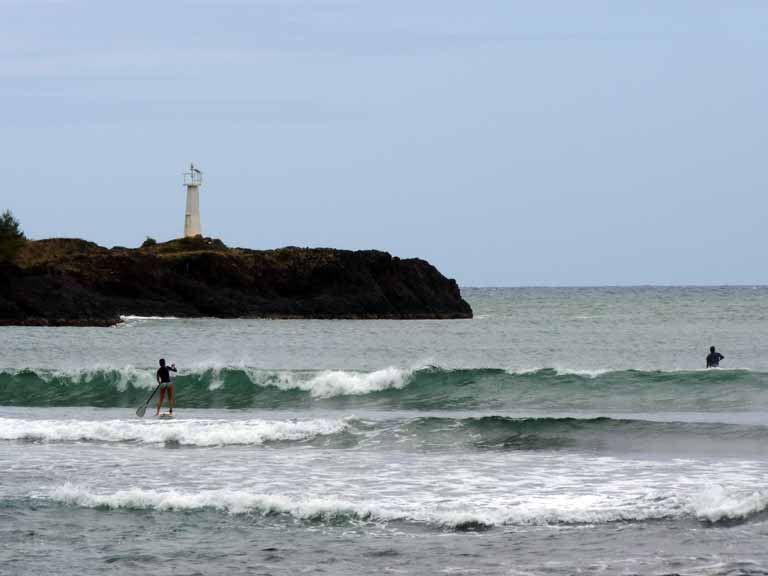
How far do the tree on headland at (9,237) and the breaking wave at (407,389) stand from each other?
58008 millimetres

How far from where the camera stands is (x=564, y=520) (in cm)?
1358

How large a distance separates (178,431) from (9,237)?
79723mm

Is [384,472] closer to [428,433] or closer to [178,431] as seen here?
[428,433]

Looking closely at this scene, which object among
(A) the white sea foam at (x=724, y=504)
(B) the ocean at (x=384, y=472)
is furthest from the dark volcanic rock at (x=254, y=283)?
(A) the white sea foam at (x=724, y=504)

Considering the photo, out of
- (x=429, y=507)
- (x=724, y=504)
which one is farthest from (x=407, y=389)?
(x=724, y=504)

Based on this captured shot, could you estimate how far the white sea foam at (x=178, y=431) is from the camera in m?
22.1

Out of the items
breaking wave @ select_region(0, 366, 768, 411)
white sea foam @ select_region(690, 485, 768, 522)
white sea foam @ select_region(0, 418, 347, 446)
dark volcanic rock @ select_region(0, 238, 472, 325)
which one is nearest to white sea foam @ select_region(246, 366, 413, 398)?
breaking wave @ select_region(0, 366, 768, 411)

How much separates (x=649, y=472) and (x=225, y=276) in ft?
255

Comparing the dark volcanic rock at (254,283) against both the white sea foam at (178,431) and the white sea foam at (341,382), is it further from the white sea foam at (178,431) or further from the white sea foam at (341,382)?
the white sea foam at (178,431)

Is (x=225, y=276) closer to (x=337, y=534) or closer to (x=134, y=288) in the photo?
(x=134, y=288)

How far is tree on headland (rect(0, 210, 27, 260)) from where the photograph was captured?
3725 inches

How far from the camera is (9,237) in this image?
97.4 metres

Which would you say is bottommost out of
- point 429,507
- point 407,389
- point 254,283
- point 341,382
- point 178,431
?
point 429,507

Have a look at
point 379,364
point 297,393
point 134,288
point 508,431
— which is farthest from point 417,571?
point 134,288
